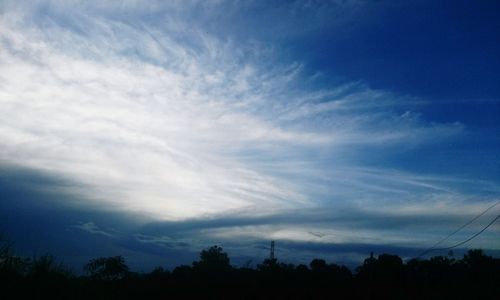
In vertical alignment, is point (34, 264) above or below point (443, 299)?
above

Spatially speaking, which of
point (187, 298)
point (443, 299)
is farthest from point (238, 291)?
point (443, 299)

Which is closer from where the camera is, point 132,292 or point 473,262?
point 132,292

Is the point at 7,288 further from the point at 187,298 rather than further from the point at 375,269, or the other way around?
the point at 375,269

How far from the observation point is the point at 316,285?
34250 millimetres

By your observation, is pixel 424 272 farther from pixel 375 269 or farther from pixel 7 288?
pixel 7 288

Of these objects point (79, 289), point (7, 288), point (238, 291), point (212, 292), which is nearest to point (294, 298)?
point (238, 291)

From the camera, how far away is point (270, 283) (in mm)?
33406

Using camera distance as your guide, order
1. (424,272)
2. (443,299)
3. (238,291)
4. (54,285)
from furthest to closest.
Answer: (424,272) < (238,291) < (443,299) < (54,285)

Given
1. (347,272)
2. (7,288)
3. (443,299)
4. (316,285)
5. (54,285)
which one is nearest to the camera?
(7,288)

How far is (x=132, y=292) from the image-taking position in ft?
88.4

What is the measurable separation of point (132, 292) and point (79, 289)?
45.6ft

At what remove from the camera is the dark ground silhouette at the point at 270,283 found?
13.3 meters

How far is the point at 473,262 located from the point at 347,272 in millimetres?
19790

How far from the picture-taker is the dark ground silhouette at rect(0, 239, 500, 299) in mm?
13336
